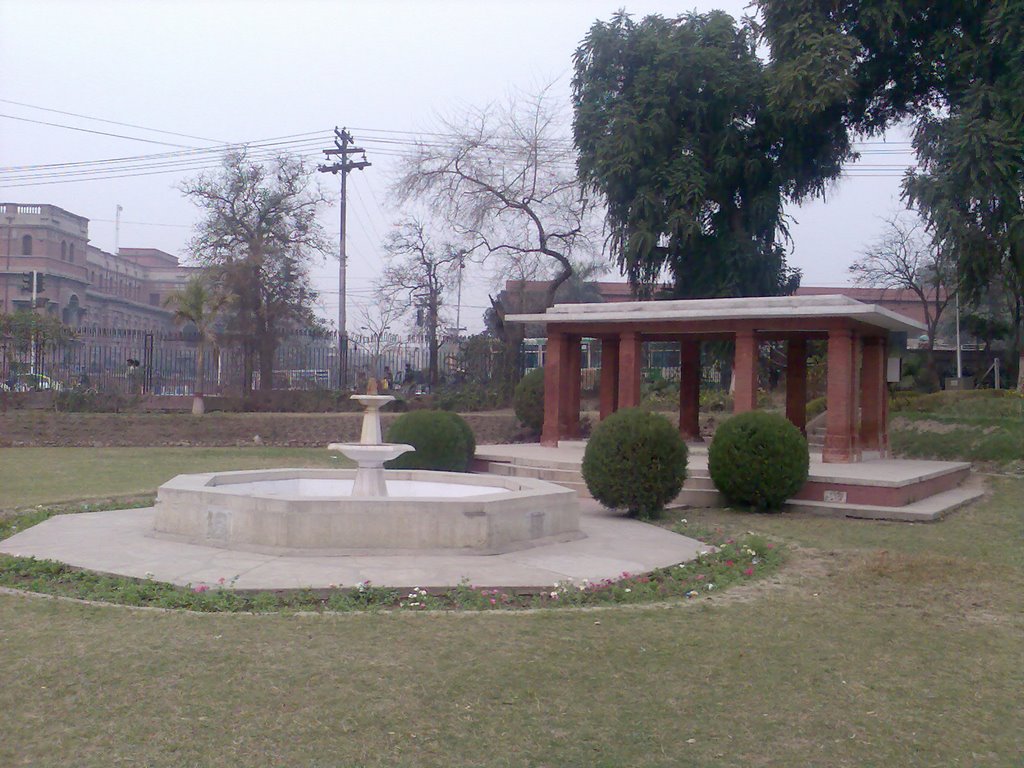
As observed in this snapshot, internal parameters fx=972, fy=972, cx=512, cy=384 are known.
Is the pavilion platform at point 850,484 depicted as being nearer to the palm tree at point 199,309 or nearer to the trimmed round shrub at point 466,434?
the trimmed round shrub at point 466,434

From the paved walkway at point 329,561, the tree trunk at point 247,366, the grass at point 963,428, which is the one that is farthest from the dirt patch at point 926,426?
the tree trunk at point 247,366

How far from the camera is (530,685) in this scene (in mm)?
5391

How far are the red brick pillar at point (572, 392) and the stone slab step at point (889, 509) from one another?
6.54 m

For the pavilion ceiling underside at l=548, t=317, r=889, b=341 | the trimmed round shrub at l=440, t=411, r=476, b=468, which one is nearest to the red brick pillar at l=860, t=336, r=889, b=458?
the pavilion ceiling underside at l=548, t=317, r=889, b=341

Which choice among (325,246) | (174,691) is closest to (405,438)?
(174,691)

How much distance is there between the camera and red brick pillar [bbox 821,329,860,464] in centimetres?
1542

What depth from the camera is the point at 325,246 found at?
3266cm

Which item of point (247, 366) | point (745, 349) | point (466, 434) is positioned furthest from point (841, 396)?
point (247, 366)

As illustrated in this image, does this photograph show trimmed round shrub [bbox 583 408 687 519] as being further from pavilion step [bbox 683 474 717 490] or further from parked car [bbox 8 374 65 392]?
parked car [bbox 8 374 65 392]

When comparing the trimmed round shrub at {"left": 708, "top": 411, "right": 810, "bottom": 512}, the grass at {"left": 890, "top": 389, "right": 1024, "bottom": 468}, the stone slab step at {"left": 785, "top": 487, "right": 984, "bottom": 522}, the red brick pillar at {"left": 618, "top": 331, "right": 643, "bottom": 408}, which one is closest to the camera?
the stone slab step at {"left": 785, "top": 487, "right": 984, "bottom": 522}

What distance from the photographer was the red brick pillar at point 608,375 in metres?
19.7

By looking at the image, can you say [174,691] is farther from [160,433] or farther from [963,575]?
[160,433]

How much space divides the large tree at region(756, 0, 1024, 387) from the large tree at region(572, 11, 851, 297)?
4.89 ft

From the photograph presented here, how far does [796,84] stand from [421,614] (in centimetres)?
1753
